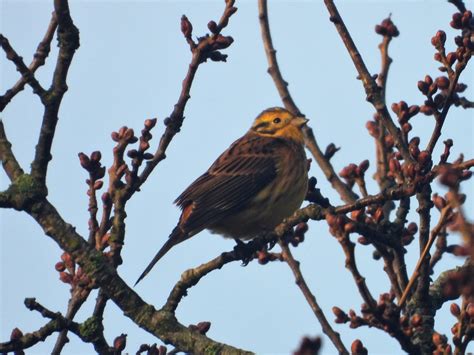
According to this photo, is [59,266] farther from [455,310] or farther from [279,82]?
[279,82]

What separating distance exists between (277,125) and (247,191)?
5.15 ft

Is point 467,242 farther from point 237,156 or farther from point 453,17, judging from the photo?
point 237,156

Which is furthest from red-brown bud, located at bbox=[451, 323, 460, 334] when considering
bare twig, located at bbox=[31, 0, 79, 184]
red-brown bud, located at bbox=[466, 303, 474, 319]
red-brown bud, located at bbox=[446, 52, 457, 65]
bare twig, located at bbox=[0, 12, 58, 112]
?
bare twig, located at bbox=[0, 12, 58, 112]

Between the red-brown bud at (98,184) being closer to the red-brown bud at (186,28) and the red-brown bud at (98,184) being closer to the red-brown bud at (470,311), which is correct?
the red-brown bud at (186,28)

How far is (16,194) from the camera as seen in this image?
15.0 ft

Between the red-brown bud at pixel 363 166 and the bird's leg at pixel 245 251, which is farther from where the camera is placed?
the red-brown bud at pixel 363 166

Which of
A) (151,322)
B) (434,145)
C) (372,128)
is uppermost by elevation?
(372,128)

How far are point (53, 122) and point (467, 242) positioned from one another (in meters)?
2.97

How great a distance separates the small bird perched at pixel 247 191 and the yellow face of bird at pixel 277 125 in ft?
0.20

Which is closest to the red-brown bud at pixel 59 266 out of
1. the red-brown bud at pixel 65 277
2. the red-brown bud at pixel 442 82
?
the red-brown bud at pixel 65 277

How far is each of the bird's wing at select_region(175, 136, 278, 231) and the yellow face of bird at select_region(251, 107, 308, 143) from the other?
0.70ft

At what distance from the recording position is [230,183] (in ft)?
26.6

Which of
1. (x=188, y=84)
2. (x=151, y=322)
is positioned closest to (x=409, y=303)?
(x=151, y=322)

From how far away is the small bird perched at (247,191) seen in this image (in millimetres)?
7484
